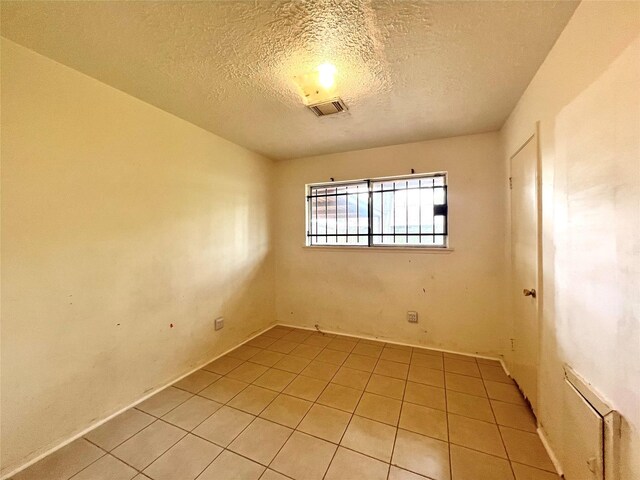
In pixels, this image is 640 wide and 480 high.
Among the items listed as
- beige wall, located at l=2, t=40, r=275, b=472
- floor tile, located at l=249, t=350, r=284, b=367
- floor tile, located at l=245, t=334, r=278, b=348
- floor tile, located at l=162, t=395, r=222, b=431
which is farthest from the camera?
floor tile, located at l=245, t=334, r=278, b=348

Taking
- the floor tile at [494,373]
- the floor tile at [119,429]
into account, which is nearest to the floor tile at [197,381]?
the floor tile at [119,429]

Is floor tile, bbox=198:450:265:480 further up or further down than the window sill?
further down

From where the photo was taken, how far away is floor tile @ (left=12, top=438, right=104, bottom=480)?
4.30ft

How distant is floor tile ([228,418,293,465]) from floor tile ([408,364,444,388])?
121 centimetres

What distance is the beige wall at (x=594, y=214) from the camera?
818 mm

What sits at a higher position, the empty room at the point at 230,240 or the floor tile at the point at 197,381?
the empty room at the point at 230,240

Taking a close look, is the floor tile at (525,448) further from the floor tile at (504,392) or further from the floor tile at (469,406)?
the floor tile at (504,392)

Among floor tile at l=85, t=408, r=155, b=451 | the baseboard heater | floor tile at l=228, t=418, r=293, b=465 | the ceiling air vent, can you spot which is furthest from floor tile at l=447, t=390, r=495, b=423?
the ceiling air vent

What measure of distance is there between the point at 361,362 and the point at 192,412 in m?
1.51

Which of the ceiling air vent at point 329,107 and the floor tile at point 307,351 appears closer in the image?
the ceiling air vent at point 329,107

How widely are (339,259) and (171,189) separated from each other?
2.00m

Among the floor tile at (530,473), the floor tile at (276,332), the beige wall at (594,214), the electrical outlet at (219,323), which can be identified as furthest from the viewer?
the floor tile at (276,332)

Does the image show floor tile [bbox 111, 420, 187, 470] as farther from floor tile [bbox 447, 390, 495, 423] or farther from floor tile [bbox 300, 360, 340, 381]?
floor tile [bbox 447, 390, 495, 423]

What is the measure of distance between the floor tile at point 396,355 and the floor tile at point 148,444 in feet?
6.13
